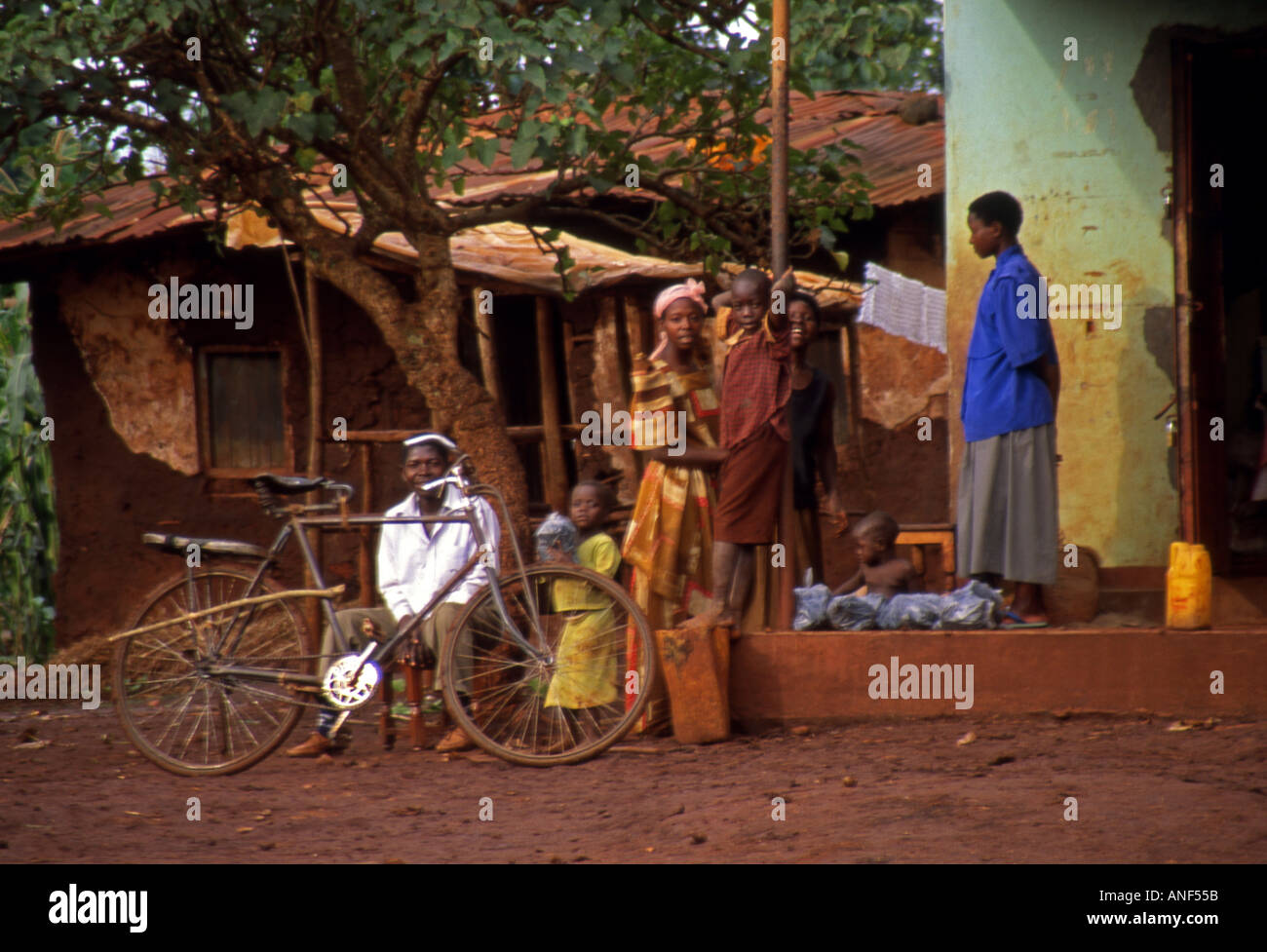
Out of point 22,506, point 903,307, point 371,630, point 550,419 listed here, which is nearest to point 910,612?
point 371,630

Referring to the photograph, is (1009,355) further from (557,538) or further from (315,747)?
(315,747)

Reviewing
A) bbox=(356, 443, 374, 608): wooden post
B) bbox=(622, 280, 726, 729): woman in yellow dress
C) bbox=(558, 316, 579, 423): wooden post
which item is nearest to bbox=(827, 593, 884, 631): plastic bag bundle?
bbox=(622, 280, 726, 729): woman in yellow dress

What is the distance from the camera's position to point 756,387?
5383 mm

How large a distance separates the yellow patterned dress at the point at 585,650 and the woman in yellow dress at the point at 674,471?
32cm

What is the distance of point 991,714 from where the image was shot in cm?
520

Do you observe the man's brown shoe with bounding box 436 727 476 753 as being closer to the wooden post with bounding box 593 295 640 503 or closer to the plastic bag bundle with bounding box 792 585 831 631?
the plastic bag bundle with bounding box 792 585 831 631

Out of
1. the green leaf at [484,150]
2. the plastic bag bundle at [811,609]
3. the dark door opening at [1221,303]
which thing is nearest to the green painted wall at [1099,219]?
the dark door opening at [1221,303]

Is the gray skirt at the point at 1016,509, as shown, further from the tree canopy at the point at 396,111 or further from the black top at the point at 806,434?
the tree canopy at the point at 396,111

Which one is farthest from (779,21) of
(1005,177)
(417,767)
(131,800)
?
(131,800)

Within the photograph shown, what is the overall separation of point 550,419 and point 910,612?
11.9 ft

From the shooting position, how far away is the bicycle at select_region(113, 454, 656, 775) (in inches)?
202

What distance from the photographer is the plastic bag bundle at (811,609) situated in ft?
18.1

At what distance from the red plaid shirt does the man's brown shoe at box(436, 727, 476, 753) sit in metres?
1.50

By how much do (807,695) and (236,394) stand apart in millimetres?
5425
